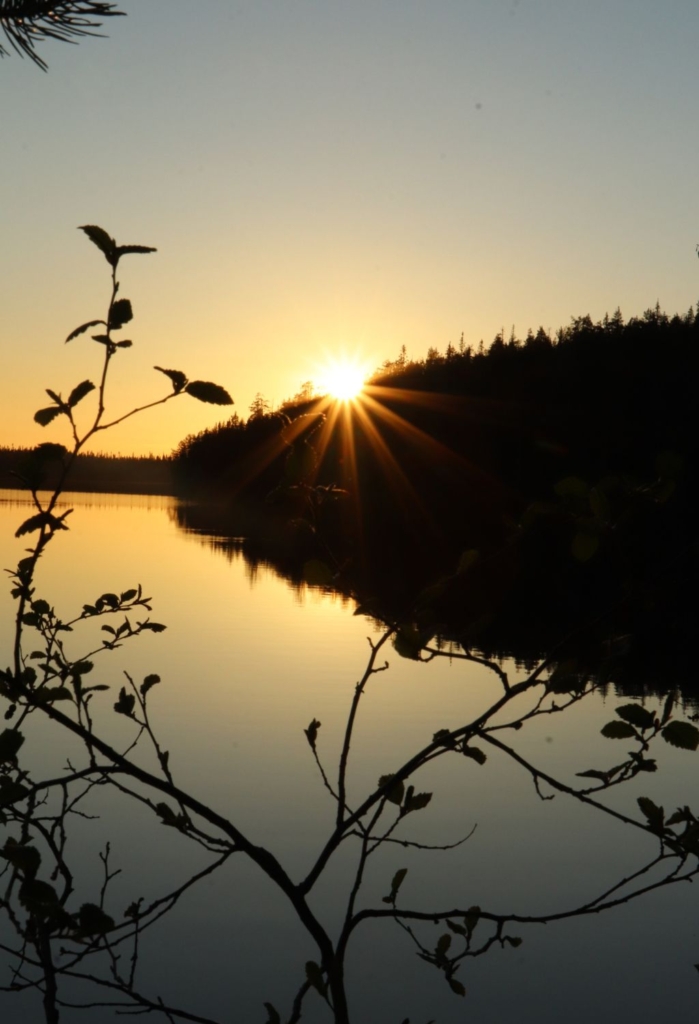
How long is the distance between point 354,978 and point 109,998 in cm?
110

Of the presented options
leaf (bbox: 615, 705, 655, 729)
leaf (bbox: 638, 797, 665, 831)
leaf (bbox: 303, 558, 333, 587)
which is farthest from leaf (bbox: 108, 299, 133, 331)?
leaf (bbox: 638, 797, 665, 831)

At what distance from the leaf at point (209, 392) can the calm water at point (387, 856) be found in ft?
11.1

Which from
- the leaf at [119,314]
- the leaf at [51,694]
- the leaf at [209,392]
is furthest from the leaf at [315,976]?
the leaf at [119,314]

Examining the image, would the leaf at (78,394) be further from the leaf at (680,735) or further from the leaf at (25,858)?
the leaf at (680,735)

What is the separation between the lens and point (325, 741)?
29.7 feet

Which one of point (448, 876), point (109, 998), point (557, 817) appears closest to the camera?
point (109, 998)

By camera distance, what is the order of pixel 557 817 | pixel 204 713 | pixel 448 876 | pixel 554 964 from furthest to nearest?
pixel 204 713, pixel 557 817, pixel 448 876, pixel 554 964

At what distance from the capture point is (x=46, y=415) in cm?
152

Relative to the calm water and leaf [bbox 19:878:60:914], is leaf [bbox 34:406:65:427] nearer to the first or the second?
leaf [bbox 19:878:60:914]

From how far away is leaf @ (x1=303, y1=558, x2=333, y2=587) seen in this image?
152 centimetres

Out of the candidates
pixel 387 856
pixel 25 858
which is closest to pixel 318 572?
pixel 25 858

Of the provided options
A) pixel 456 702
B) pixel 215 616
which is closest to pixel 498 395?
pixel 215 616

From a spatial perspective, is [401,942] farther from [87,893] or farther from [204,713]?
[204,713]

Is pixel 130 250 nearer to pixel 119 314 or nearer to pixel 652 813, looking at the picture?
pixel 119 314
